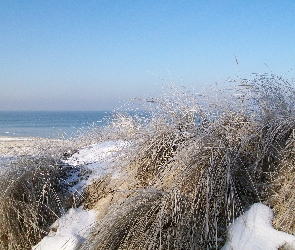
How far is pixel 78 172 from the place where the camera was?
4.90 m

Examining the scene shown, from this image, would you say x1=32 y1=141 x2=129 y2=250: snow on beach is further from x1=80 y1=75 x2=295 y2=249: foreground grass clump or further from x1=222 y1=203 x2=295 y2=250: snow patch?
x1=222 y1=203 x2=295 y2=250: snow patch

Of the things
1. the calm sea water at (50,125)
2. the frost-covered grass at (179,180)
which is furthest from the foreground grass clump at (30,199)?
the calm sea water at (50,125)

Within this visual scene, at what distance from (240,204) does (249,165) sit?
0.62 metres

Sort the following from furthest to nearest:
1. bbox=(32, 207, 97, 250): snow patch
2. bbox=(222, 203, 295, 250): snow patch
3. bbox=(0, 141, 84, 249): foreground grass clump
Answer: bbox=(0, 141, 84, 249): foreground grass clump < bbox=(32, 207, 97, 250): snow patch < bbox=(222, 203, 295, 250): snow patch

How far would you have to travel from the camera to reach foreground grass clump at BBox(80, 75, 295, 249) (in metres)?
3.01

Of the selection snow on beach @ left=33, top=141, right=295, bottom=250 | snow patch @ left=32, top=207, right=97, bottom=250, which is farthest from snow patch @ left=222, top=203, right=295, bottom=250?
snow patch @ left=32, top=207, right=97, bottom=250

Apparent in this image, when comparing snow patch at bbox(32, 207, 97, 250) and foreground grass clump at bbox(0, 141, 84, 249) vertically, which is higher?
foreground grass clump at bbox(0, 141, 84, 249)

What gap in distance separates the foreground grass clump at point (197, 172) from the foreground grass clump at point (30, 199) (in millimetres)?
447

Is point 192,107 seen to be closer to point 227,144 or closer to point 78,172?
point 227,144

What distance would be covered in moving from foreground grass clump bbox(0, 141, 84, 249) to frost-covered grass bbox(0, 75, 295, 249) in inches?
0.5

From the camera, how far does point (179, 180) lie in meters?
3.36

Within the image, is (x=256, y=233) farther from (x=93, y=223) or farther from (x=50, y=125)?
(x=50, y=125)

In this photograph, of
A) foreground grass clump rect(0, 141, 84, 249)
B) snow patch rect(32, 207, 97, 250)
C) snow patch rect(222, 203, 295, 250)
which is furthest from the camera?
foreground grass clump rect(0, 141, 84, 249)

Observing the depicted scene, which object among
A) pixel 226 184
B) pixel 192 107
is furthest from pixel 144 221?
pixel 192 107
